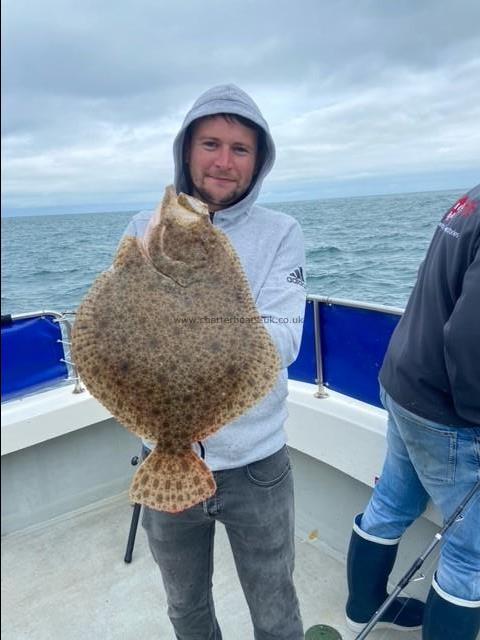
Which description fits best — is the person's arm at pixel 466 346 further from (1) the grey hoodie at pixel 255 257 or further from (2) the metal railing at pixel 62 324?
(2) the metal railing at pixel 62 324

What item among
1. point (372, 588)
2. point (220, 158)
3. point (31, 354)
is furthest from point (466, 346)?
point (31, 354)

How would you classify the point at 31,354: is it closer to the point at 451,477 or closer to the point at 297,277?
the point at 297,277

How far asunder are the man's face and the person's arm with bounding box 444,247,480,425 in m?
1.00

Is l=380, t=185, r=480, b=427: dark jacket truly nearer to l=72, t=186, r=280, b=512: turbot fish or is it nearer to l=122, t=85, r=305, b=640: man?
l=122, t=85, r=305, b=640: man

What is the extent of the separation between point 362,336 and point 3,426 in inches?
104

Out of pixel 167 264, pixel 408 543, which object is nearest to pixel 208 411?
pixel 167 264

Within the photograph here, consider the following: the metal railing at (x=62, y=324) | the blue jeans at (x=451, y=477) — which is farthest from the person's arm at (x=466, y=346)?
the metal railing at (x=62, y=324)

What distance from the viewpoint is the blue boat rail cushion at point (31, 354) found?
3.71 metres

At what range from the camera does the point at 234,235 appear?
2023 mm

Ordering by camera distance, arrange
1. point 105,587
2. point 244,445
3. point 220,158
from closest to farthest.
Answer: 1. point 220,158
2. point 244,445
3. point 105,587

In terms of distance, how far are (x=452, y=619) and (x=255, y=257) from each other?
1899 mm

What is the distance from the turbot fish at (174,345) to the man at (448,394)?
1002mm

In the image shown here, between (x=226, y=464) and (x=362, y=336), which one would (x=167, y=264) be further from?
(x=362, y=336)

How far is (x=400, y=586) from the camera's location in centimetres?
243
